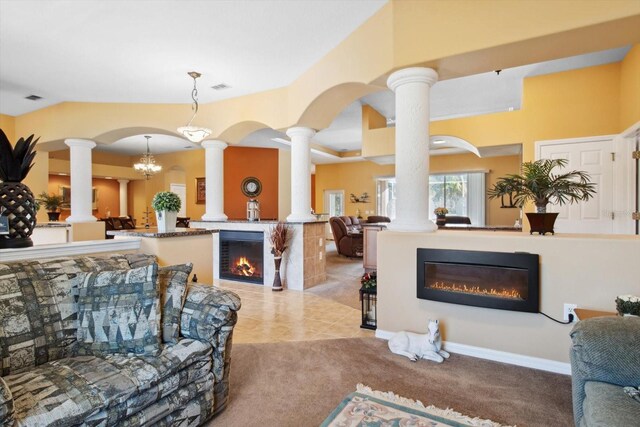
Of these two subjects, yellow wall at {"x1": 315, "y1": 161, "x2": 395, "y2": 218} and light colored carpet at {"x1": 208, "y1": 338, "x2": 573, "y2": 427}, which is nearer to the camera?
light colored carpet at {"x1": 208, "y1": 338, "x2": 573, "y2": 427}

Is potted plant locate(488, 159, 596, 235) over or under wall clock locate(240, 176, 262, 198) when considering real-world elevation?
under

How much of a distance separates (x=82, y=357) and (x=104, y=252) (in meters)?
1.06

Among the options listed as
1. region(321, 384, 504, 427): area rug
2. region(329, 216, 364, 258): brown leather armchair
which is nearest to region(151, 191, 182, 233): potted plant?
region(321, 384, 504, 427): area rug

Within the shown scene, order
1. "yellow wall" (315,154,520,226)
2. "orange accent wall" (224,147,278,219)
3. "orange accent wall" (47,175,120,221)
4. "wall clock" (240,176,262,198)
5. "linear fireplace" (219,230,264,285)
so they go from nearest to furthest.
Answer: "linear fireplace" (219,230,264,285) → "orange accent wall" (224,147,278,219) → "wall clock" (240,176,262,198) → "yellow wall" (315,154,520,226) → "orange accent wall" (47,175,120,221)

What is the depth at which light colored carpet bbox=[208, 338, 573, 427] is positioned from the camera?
188 centimetres

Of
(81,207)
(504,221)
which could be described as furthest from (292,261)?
(504,221)

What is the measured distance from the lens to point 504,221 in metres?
9.38

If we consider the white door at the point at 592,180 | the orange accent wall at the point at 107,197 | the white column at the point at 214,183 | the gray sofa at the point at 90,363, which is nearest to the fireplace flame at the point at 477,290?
the gray sofa at the point at 90,363

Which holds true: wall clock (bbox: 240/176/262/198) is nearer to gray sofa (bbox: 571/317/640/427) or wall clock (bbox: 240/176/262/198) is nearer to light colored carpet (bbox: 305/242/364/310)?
light colored carpet (bbox: 305/242/364/310)

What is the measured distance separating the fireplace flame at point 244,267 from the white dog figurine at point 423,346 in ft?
10.7

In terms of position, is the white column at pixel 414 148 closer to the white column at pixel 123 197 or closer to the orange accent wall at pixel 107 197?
the white column at pixel 123 197

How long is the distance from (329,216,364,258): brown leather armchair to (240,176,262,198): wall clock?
6.77 ft

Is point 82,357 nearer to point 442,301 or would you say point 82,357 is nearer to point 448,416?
point 448,416

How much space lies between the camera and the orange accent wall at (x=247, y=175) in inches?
310
